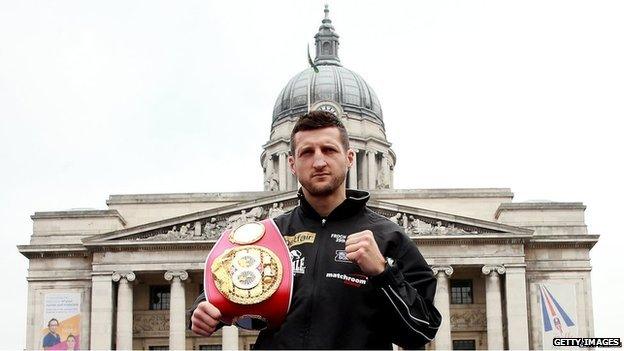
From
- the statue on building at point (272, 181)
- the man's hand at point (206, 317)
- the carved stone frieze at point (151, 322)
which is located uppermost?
the statue on building at point (272, 181)

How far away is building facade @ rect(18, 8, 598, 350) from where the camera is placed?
2322 inches

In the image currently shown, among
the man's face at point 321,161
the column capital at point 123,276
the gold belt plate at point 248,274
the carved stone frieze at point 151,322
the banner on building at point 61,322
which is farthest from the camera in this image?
the carved stone frieze at point 151,322

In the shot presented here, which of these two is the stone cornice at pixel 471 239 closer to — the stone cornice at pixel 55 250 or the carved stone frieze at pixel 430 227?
the carved stone frieze at pixel 430 227

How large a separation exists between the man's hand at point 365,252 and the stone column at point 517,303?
53.2m

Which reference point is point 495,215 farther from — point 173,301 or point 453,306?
point 173,301

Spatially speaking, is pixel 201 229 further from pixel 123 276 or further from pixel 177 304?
pixel 123 276

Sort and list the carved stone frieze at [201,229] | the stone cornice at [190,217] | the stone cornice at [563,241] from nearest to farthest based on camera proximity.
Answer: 1. the stone cornice at [190,217]
2. the carved stone frieze at [201,229]
3. the stone cornice at [563,241]

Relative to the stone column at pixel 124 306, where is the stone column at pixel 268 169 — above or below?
above

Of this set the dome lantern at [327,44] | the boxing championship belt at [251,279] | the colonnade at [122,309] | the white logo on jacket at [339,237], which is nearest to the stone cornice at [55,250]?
the colonnade at [122,309]

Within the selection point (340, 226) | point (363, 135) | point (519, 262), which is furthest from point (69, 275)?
point (340, 226)

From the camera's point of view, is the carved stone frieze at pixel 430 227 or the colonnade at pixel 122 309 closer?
the colonnade at pixel 122 309

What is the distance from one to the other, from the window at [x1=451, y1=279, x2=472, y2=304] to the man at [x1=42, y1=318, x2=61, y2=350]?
20.9 m

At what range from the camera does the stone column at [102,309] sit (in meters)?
59.1

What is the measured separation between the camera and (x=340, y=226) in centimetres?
686
